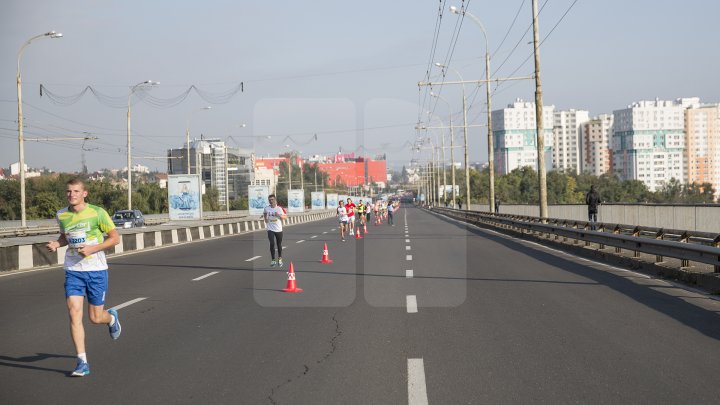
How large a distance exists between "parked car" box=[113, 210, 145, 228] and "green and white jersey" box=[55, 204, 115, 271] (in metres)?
46.0

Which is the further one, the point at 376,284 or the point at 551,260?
the point at 551,260

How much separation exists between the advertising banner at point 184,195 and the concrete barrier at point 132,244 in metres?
3.24

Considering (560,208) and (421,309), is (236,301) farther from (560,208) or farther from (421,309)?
(560,208)

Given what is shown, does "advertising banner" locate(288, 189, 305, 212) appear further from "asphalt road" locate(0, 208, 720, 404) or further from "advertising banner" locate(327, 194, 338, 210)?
"asphalt road" locate(0, 208, 720, 404)

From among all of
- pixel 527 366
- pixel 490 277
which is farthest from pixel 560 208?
pixel 527 366

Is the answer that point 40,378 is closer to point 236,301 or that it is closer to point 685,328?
point 236,301

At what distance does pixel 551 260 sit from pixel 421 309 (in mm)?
10440

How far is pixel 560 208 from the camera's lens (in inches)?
1943

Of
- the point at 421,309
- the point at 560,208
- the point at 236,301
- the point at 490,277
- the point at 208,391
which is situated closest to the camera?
the point at 208,391

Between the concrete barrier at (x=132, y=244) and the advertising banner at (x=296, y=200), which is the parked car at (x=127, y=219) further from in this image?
the advertising banner at (x=296, y=200)

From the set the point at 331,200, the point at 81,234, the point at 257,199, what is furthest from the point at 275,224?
the point at 331,200

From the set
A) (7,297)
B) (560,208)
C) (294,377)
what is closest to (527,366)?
(294,377)

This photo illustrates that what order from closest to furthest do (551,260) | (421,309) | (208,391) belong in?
(208,391), (421,309), (551,260)

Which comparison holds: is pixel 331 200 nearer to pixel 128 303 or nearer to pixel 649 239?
pixel 649 239
